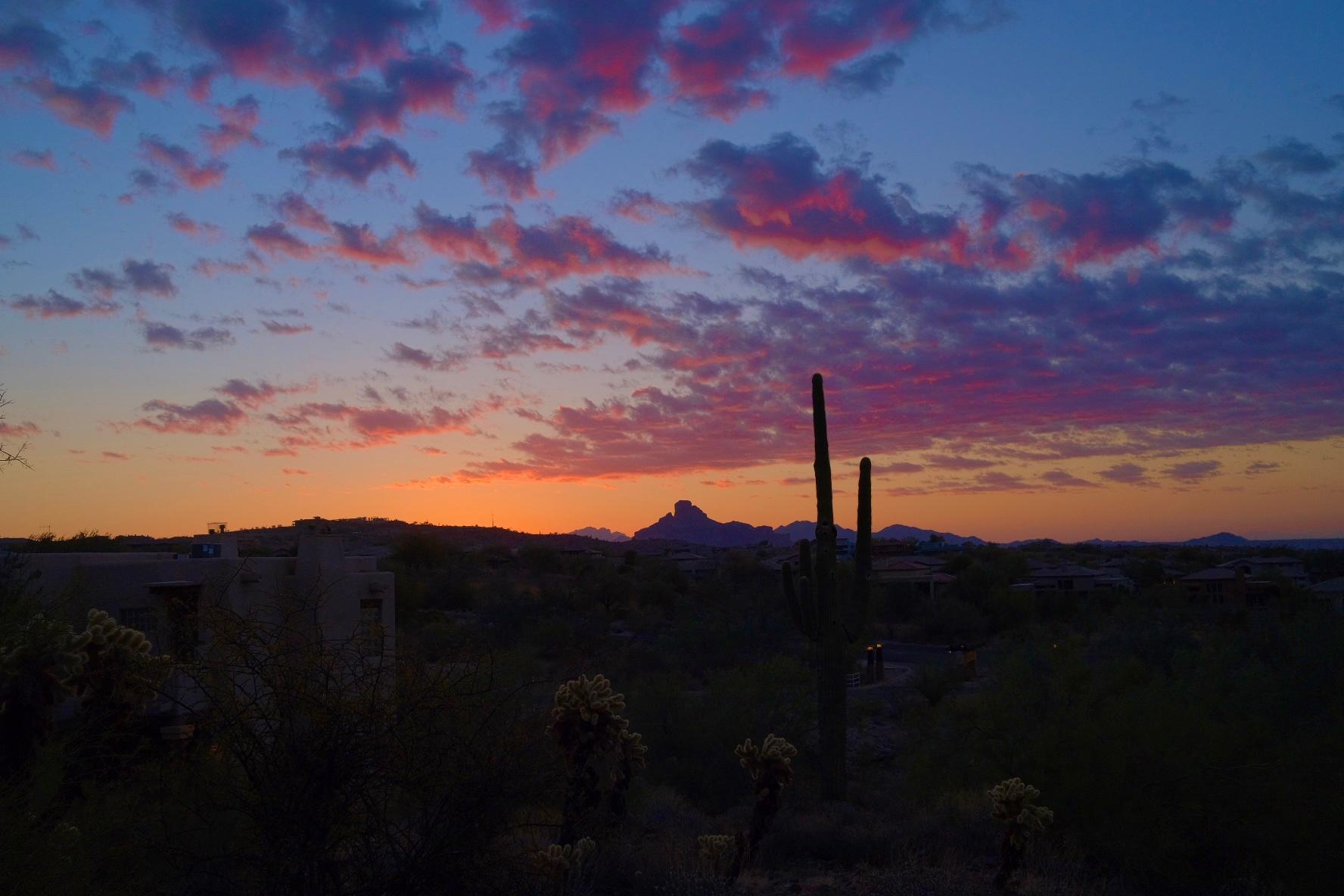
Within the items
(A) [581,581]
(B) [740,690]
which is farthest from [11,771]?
(A) [581,581]

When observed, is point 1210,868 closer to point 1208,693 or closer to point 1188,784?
point 1188,784

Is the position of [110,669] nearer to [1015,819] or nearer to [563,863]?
[563,863]

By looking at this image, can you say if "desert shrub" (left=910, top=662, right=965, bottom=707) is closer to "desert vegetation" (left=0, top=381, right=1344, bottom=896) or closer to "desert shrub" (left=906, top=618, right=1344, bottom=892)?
"desert vegetation" (left=0, top=381, right=1344, bottom=896)

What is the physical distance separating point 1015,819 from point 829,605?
5810 mm

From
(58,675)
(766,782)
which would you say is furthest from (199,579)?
(766,782)

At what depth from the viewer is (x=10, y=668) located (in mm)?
8102

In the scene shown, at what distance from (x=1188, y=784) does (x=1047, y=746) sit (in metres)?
1.89

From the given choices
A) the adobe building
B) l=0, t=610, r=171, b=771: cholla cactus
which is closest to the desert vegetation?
l=0, t=610, r=171, b=771: cholla cactus

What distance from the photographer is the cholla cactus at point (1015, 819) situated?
10984 mm

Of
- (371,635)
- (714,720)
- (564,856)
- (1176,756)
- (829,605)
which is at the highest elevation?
(371,635)

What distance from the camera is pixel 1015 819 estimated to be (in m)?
11.0

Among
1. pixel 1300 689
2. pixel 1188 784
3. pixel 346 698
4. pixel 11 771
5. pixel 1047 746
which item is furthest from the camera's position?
pixel 1300 689

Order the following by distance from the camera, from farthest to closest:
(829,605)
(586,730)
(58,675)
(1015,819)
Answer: (829,605), (1015,819), (586,730), (58,675)

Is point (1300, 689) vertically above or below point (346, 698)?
below
